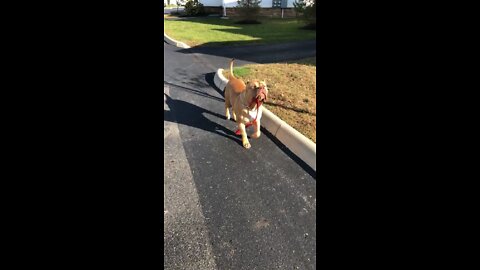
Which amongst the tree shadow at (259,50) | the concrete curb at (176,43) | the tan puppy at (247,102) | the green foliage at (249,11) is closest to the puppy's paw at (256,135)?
the tan puppy at (247,102)

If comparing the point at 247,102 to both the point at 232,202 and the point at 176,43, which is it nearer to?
the point at 232,202

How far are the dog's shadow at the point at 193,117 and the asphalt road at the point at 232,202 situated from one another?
39 millimetres

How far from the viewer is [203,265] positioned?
2.80 metres

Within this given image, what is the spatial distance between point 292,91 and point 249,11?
23926mm

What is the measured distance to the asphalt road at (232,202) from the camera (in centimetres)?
292

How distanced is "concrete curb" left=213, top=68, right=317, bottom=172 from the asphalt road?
6.5 inches

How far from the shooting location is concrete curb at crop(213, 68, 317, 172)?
463cm

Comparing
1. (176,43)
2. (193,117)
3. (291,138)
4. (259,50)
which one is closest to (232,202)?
(291,138)

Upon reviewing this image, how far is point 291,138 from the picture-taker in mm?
5207

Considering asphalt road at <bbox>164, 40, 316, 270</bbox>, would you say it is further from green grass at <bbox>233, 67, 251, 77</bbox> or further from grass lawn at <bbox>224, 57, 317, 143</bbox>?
green grass at <bbox>233, 67, 251, 77</bbox>

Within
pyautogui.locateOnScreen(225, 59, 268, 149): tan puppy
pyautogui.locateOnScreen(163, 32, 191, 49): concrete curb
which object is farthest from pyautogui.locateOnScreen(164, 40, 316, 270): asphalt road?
pyautogui.locateOnScreen(163, 32, 191, 49): concrete curb
